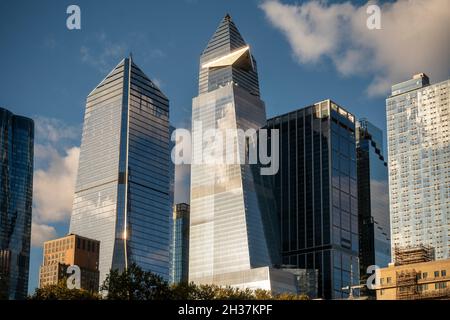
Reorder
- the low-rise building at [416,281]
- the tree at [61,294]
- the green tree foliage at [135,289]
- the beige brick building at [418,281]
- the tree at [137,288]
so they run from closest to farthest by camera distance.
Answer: the tree at [137,288]
the green tree foliage at [135,289]
the tree at [61,294]
the low-rise building at [416,281]
the beige brick building at [418,281]

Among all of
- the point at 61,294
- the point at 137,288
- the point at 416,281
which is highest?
the point at 416,281

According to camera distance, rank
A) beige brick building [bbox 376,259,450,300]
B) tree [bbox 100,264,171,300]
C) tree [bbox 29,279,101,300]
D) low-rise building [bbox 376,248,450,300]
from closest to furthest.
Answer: tree [bbox 100,264,171,300] < tree [bbox 29,279,101,300] < low-rise building [bbox 376,248,450,300] < beige brick building [bbox 376,259,450,300]

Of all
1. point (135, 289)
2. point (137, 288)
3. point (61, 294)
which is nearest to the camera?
point (137, 288)

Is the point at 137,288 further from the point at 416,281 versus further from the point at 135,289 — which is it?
the point at 416,281

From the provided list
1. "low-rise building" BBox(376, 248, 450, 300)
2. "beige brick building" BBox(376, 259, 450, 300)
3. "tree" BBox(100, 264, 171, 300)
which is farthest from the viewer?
"beige brick building" BBox(376, 259, 450, 300)

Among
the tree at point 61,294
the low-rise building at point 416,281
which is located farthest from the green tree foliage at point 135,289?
the low-rise building at point 416,281

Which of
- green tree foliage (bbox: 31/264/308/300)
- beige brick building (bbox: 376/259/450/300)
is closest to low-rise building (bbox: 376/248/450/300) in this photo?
beige brick building (bbox: 376/259/450/300)

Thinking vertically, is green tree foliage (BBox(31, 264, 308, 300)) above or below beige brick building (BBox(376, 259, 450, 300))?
below

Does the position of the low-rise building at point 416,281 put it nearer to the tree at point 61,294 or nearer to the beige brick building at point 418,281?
the beige brick building at point 418,281

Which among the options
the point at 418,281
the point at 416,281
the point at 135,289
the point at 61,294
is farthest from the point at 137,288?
the point at 418,281

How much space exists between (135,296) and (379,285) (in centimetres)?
5400

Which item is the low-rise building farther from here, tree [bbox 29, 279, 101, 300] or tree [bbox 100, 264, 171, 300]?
tree [bbox 29, 279, 101, 300]
